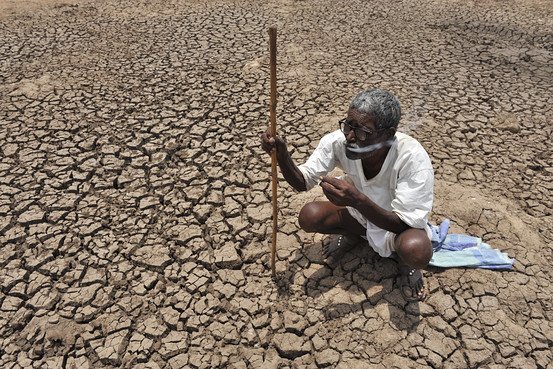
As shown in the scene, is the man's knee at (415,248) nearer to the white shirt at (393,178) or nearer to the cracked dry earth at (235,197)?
the white shirt at (393,178)

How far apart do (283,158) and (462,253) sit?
4.16 feet

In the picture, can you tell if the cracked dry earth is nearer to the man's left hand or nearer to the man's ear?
the man's left hand

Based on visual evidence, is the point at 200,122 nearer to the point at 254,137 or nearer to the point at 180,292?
the point at 254,137

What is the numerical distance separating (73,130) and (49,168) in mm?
582

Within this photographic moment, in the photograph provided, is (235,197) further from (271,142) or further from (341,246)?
(271,142)

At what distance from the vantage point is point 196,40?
216 inches

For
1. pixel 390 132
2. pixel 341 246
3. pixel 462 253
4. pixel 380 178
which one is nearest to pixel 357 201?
pixel 380 178

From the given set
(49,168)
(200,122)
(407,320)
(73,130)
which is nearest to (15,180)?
(49,168)

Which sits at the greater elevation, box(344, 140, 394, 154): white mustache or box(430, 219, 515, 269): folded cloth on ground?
box(344, 140, 394, 154): white mustache

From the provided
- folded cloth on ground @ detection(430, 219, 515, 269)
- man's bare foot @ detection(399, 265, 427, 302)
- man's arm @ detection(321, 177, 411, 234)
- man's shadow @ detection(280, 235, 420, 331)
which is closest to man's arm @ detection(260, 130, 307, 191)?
man's arm @ detection(321, 177, 411, 234)

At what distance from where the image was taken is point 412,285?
2.34 m

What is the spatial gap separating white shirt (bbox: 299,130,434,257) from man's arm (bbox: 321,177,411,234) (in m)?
0.06

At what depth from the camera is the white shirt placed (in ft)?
6.66

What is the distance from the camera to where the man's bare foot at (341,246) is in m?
2.56
